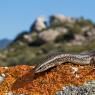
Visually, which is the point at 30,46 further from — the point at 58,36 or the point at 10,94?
the point at 10,94

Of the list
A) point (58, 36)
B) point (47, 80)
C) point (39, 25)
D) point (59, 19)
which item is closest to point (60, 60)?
point (47, 80)

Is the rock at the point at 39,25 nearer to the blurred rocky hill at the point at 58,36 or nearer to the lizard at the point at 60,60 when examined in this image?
the blurred rocky hill at the point at 58,36

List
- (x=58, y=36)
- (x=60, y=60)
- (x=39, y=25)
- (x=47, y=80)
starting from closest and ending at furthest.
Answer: (x=47, y=80), (x=60, y=60), (x=58, y=36), (x=39, y=25)

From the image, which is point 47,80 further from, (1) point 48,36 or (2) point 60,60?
(1) point 48,36

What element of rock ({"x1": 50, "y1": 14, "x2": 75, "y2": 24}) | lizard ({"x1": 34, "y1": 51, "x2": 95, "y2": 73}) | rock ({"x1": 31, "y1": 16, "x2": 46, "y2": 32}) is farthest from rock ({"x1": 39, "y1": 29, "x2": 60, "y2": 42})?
lizard ({"x1": 34, "y1": 51, "x2": 95, "y2": 73})

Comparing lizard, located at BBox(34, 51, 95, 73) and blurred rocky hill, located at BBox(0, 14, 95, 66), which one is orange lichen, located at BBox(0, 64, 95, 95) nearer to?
lizard, located at BBox(34, 51, 95, 73)

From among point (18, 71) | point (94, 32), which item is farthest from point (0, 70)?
point (94, 32)
